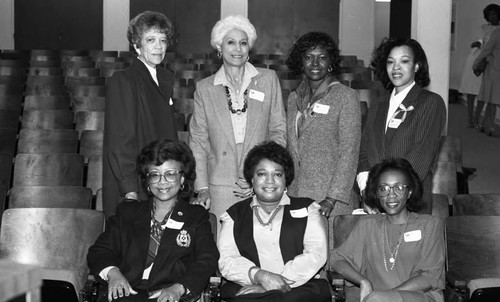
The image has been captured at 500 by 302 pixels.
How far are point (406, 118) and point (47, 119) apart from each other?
3388 mm

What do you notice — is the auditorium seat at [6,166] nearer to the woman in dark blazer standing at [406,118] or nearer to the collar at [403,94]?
the woman in dark blazer standing at [406,118]

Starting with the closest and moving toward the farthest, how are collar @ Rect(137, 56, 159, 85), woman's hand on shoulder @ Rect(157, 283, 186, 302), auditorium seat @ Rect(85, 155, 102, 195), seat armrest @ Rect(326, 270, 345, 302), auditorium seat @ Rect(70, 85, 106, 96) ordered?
woman's hand on shoulder @ Rect(157, 283, 186, 302)
seat armrest @ Rect(326, 270, 345, 302)
collar @ Rect(137, 56, 159, 85)
auditorium seat @ Rect(85, 155, 102, 195)
auditorium seat @ Rect(70, 85, 106, 96)

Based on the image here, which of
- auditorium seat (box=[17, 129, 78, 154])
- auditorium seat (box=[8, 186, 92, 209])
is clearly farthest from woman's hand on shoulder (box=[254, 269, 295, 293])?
auditorium seat (box=[17, 129, 78, 154])

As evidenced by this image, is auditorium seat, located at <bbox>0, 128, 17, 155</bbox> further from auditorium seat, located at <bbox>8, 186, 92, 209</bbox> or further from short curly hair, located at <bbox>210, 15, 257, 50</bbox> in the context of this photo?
short curly hair, located at <bbox>210, 15, 257, 50</bbox>

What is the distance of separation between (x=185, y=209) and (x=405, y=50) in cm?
131

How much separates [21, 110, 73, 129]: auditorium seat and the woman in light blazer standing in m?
2.55

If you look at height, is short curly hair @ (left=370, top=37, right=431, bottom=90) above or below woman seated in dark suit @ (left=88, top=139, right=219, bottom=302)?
above

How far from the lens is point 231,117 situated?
13.1ft

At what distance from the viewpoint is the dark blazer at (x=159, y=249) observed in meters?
3.45

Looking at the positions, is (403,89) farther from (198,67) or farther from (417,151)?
(198,67)

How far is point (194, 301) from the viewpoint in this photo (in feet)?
11.1

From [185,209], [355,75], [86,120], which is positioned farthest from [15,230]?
[355,75]

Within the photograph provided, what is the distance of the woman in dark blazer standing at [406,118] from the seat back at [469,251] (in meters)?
0.20

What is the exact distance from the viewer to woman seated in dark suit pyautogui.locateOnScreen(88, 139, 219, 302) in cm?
345
